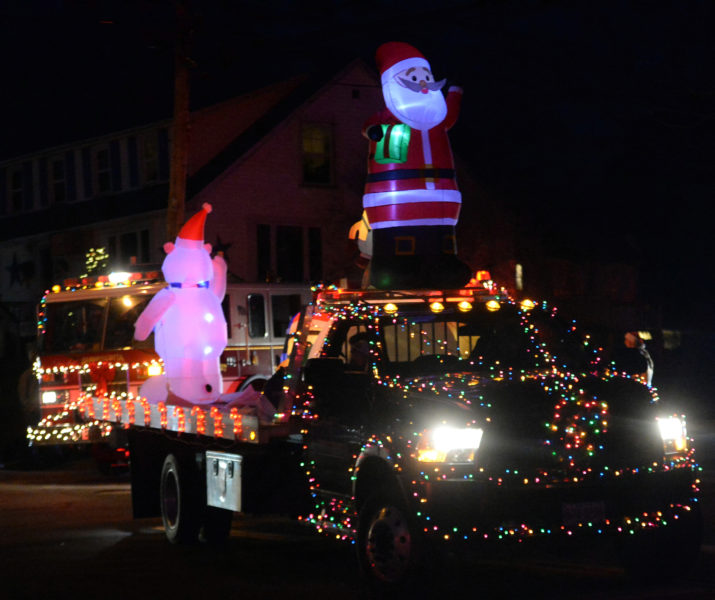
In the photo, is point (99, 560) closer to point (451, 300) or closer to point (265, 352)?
point (451, 300)

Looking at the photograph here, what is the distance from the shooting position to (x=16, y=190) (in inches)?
1485

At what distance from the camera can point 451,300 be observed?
32.8ft

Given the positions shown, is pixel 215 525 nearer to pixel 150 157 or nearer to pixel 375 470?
pixel 375 470

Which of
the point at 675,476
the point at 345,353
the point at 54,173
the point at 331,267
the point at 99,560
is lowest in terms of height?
the point at 99,560

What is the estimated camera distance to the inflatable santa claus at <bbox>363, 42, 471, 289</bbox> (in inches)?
508

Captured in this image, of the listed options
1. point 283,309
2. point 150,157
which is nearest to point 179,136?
point 283,309

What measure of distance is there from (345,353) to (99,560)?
9.17ft

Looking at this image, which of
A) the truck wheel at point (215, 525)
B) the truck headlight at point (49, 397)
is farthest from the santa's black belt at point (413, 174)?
the truck headlight at point (49, 397)

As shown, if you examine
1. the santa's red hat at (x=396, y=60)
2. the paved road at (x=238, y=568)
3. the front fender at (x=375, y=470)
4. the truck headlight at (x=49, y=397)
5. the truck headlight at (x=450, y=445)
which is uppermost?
the santa's red hat at (x=396, y=60)

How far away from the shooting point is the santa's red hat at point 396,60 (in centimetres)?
1329

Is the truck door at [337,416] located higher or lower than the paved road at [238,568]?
higher

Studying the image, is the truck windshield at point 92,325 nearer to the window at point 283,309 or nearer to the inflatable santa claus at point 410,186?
the window at point 283,309

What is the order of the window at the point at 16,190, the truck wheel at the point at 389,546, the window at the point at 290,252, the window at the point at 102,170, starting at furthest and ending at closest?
the window at the point at 16,190
the window at the point at 102,170
the window at the point at 290,252
the truck wheel at the point at 389,546

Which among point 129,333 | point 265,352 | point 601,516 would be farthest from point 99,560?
point 265,352
